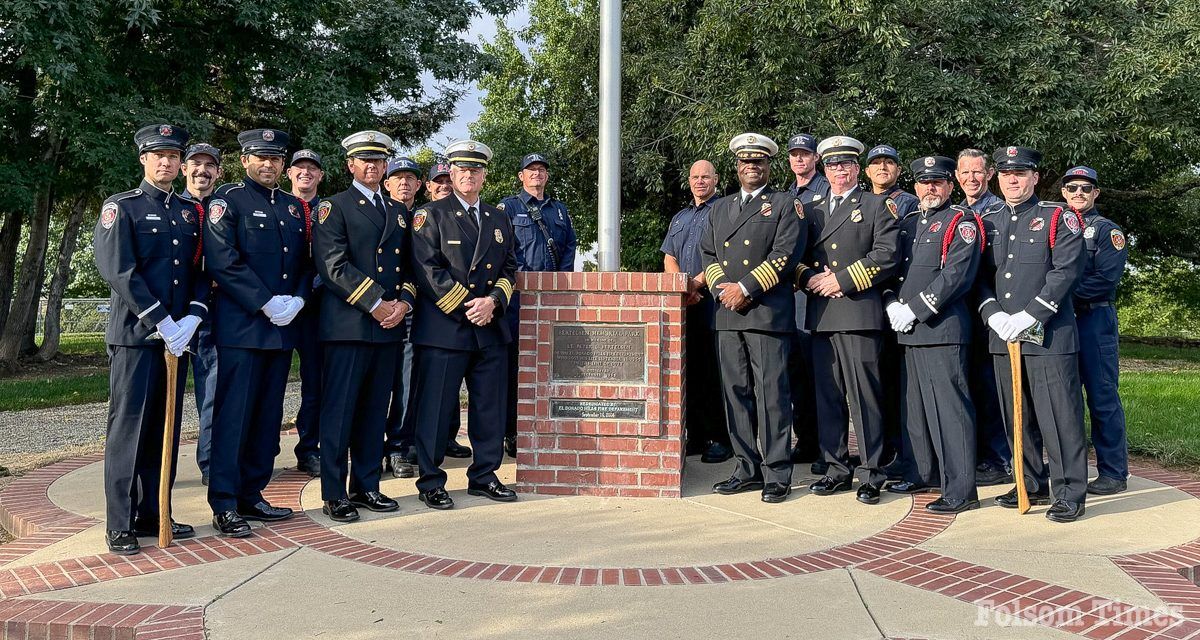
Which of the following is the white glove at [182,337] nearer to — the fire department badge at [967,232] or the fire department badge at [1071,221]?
the fire department badge at [967,232]

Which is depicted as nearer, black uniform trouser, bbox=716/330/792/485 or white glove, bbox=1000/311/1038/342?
white glove, bbox=1000/311/1038/342

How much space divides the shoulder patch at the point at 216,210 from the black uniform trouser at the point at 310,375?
2.54 ft

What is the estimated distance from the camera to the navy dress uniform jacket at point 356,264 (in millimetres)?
4727

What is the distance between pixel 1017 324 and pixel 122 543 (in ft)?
15.2

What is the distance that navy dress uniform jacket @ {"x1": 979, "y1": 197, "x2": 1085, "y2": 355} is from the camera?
4828 mm

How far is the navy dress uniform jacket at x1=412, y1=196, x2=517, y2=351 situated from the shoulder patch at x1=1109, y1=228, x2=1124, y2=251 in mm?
3772

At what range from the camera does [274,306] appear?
4.57 metres

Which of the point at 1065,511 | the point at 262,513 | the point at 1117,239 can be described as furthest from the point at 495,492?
the point at 1117,239

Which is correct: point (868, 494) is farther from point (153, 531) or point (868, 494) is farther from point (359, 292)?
point (153, 531)

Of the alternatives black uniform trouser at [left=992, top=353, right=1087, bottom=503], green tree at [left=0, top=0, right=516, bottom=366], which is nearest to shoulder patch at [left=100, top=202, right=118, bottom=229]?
black uniform trouser at [left=992, top=353, right=1087, bottom=503]

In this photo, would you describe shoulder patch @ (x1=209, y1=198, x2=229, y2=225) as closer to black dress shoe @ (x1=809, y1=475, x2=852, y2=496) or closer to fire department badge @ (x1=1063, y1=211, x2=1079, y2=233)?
black dress shoe @ (x1=809, y1=475, x2=852, y2=496)

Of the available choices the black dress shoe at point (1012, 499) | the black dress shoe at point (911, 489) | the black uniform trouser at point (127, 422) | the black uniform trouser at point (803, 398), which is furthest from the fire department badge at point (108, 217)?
the black dress shoe at point (1012, 499)

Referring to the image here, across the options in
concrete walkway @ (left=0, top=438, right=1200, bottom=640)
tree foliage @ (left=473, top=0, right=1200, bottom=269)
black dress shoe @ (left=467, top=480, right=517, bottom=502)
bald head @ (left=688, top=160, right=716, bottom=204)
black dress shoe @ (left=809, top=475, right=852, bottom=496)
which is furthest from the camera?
tree foliage @ (left=473, top=0, right=1200, bottom=269)

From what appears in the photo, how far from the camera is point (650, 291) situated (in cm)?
516
